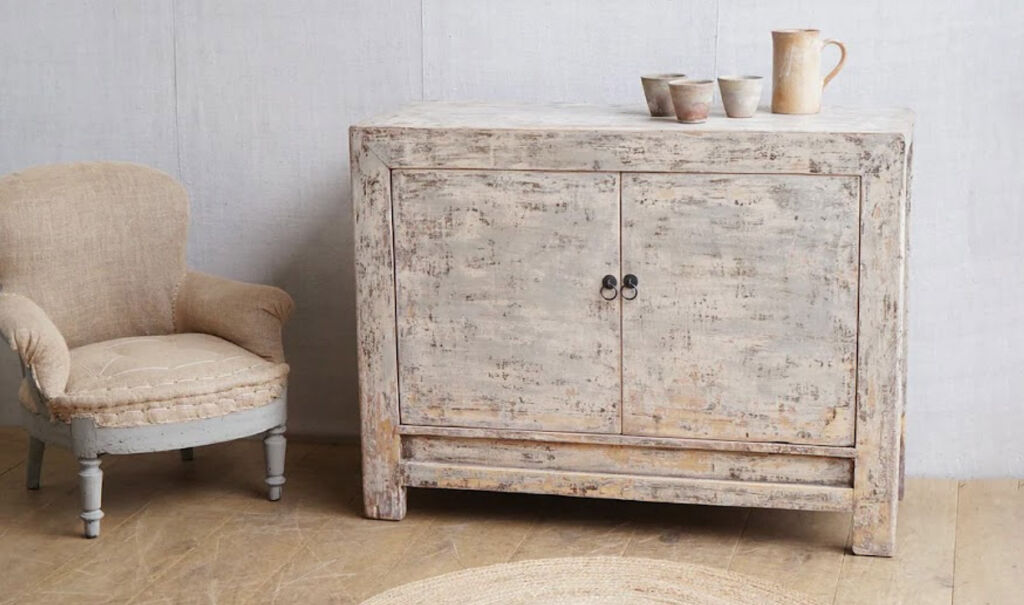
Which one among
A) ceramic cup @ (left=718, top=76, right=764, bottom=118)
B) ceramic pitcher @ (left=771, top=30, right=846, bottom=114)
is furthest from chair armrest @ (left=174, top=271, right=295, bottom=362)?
ceramic pitcher @ (left=771, top=30, right=846, bottom=114)

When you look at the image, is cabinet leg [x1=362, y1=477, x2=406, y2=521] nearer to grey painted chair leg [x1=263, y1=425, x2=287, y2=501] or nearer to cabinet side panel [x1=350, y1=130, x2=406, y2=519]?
cabinet side panel [x1=350, y1=130, x2=406, y2=519]

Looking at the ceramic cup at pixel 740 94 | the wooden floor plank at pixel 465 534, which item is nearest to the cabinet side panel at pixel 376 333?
the wooden floor plank at pixel 465 534

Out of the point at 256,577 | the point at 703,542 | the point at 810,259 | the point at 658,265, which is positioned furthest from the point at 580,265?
the point at 256,577

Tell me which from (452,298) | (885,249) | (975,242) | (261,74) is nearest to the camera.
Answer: (885,249)

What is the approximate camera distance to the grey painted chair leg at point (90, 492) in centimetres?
314

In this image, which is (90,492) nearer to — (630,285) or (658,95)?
(630,285)

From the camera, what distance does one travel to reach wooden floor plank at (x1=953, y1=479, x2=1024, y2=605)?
9.30ft

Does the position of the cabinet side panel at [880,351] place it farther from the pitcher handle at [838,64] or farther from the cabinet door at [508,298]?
the cabinet door at [508,298]

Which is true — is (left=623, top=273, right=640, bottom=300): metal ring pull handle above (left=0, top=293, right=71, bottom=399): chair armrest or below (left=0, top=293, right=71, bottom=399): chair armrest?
above

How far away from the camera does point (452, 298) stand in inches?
122

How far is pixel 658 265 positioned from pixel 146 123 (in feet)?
5.34

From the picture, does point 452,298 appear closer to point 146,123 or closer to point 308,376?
point 308,376

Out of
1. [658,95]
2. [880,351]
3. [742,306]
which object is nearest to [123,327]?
[658,95]

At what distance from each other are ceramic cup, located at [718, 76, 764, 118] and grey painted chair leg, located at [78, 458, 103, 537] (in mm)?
1641
